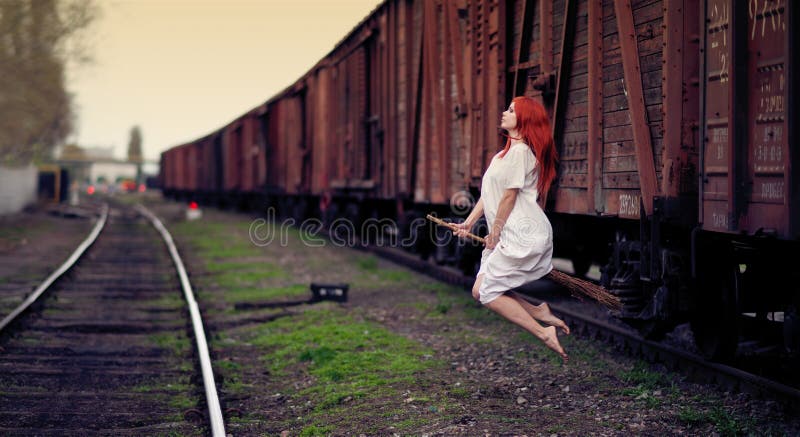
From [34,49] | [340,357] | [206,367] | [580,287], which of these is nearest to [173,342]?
[206,367]

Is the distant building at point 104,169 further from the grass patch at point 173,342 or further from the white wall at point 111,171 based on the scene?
the grass patch at point 173,342

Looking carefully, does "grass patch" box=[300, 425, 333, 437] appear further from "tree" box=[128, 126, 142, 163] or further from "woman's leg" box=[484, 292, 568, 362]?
"tree" box=[128, 126, 142, 163]

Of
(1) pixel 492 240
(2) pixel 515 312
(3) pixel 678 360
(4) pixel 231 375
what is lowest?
(4) pixel 231 375

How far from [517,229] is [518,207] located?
0.12 metres

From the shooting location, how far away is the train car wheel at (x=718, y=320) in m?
5.95

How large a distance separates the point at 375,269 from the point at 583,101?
7.09 metres

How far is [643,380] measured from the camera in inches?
236

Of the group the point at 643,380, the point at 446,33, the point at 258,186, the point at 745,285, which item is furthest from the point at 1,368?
the point at 258,186

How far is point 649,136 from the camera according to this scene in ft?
20.0

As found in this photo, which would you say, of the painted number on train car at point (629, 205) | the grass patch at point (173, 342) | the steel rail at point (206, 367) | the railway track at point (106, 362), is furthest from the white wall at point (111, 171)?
the painted number on train car at point (629, 205)

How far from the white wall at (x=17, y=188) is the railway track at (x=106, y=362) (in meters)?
20.1

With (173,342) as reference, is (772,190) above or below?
above

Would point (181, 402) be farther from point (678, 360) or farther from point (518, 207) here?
point (678, 360)

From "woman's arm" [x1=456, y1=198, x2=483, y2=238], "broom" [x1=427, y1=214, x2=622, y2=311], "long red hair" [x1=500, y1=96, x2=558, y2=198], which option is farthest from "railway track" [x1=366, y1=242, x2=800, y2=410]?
"woman's arm" [x1=456, y1=198, x2=483, y2=238]
